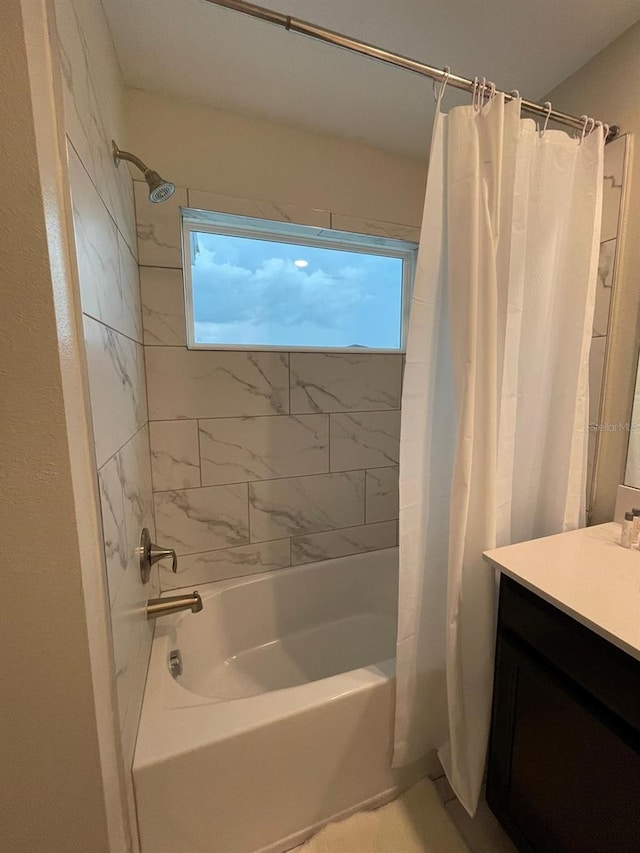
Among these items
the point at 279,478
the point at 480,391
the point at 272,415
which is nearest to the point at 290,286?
the point at 272,415

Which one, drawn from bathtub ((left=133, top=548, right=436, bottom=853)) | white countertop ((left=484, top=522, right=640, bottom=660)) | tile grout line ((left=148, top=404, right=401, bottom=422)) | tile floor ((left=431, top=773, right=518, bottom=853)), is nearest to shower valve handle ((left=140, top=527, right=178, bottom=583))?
bathtub ((left=133, top=548, right=436, bottom=853))

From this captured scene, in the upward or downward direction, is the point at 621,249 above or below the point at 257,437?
above

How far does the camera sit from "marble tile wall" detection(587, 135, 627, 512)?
3.70ft

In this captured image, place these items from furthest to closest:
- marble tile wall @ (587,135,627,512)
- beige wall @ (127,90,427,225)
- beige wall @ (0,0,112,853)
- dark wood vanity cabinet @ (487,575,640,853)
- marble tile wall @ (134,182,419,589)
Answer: marble tile wall @ (134,182,419,589), beige wall @ (127,90,427,225), marble tile wall @ (587,135,627,512), dark wood vanity cabinet @ (487,575,640,853), beige wall @ (0,0,112,853)

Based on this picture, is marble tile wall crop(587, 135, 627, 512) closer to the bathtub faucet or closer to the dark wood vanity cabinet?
the dark wood vanity cabinet

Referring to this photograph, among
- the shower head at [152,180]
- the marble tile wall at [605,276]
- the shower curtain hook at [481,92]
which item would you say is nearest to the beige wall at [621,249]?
the marble tile wall at [605,276]

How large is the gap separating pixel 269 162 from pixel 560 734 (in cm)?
207

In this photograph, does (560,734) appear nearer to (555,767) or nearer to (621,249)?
(555,767)

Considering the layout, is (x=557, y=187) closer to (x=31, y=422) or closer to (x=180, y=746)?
(x=31, y=422)

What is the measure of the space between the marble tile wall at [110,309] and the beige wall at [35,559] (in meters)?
0.14

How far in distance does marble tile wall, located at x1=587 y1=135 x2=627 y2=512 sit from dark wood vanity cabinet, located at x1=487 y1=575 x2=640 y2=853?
64cm

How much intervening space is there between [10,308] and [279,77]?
1.29m

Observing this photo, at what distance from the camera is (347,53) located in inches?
44.9

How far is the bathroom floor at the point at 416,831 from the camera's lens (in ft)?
3.41
